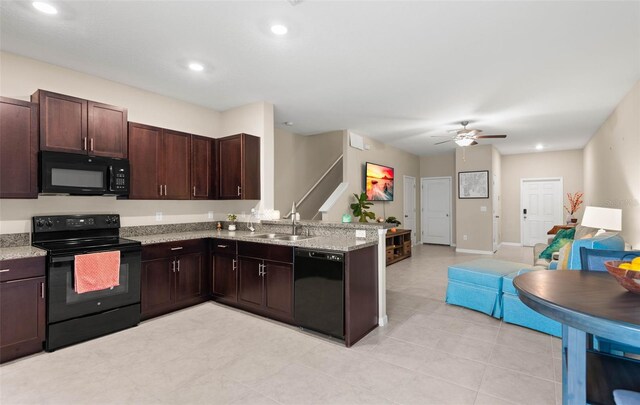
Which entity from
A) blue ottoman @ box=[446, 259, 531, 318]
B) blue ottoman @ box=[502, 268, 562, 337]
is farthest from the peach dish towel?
blue ottoman @ box=[502, 268, 562, 337]

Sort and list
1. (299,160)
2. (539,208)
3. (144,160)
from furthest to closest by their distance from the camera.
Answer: (539,208) < (299,160) < (144,160)

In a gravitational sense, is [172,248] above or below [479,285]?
above

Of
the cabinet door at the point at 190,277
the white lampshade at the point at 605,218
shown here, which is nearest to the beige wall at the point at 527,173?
the white lampshade at the point at 605,218

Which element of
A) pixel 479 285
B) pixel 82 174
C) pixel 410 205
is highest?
pixel 82 174

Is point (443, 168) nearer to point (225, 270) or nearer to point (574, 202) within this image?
point (574, 202)

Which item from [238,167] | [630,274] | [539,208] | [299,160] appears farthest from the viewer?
[539,208]

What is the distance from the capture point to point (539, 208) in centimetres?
846

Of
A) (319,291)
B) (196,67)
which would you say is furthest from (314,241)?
(196,67)

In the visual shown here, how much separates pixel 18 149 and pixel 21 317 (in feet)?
4.80

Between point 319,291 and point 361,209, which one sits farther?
point 361,209

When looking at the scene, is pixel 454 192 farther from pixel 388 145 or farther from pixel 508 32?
pixel 508 32

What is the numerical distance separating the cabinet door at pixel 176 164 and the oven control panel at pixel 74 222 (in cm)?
64

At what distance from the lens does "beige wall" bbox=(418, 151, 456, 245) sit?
28.5ft

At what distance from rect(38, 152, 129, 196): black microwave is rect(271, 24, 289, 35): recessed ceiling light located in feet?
7.16
